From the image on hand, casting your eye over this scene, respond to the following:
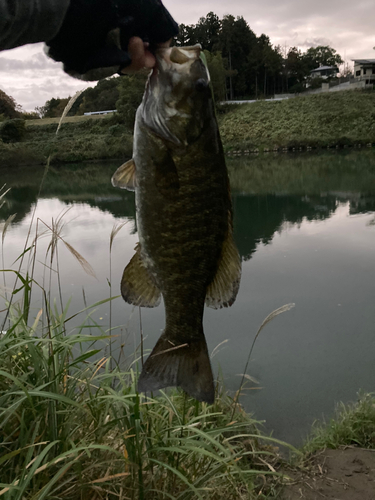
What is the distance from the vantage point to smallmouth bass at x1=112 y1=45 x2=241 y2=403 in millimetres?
1378

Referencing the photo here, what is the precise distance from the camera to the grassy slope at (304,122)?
3008 cm

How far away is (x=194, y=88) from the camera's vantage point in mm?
1363

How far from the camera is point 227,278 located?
1581mm

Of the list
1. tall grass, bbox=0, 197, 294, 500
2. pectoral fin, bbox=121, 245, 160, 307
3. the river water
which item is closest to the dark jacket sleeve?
pectoral fin, bbox=121, 245, 160, 307

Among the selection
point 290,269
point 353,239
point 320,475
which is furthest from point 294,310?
point 353,239

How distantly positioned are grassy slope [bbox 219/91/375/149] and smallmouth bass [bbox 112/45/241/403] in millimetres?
29417

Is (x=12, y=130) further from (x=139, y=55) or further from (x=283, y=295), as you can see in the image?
(x=139, y=55)

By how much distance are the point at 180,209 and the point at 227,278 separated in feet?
1.19

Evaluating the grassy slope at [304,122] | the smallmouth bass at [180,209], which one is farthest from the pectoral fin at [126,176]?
the grassy slope at [304,122]

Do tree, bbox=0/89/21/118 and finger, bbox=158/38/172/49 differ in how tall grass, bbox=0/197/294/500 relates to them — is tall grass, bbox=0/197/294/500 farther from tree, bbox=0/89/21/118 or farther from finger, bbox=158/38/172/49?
tree, bbox=0/89/21/118

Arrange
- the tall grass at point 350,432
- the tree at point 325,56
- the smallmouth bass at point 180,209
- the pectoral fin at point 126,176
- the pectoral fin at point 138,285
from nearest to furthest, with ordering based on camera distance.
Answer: the smallmouth bass at point 180,209, the pectoral fin at point 126,176, the pectoral fin at point 138,285, the tall grass at point 350,432, the tree at point 325,56

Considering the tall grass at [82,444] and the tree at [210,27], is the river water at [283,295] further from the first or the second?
the tree at [210,27]

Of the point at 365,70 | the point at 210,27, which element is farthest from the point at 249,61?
the point at 365,70

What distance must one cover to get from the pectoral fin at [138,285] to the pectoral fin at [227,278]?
0.24 meters
